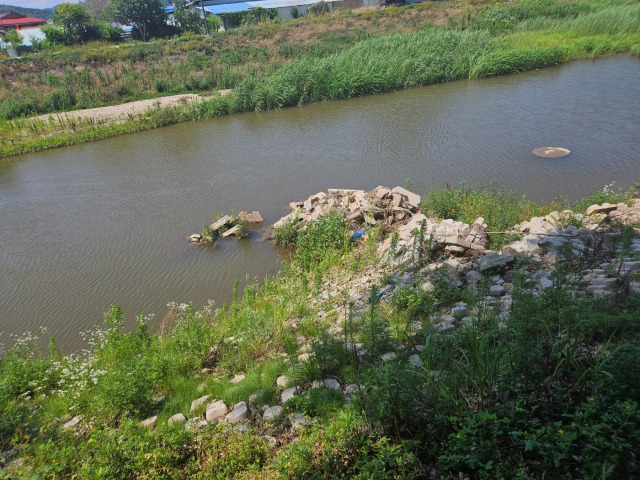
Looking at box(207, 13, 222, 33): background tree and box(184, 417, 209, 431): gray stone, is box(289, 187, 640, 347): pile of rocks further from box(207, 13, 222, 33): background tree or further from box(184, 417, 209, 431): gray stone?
box(207, 13, 222, 33): background tree

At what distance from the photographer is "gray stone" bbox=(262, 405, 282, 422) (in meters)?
3.92

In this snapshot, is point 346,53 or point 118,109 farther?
point 346,53

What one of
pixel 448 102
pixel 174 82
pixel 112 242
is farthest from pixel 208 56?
pixel 112 242

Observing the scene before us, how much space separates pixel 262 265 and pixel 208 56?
24.7 m

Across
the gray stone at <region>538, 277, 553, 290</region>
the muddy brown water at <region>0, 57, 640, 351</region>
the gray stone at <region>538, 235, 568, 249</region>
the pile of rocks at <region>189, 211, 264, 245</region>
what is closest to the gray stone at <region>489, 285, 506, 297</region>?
the gray stone at <region>538, 277, 553, 290</region>

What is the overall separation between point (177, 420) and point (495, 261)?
13.4ft

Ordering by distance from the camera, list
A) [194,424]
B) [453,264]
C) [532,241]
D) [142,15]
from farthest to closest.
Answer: [142,15] < [532,241] < [453,264] < [194,424]

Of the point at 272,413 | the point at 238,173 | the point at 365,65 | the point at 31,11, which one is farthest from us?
the point at 31,11

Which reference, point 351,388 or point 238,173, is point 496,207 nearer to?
point 351,388

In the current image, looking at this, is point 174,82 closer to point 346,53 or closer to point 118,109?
point 118,109

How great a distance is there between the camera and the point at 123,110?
21.3 metres

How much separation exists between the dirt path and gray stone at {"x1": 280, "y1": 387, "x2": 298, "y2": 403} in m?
18.4

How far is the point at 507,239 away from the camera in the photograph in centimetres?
661

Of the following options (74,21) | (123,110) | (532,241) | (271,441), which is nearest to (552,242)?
(532,241)
